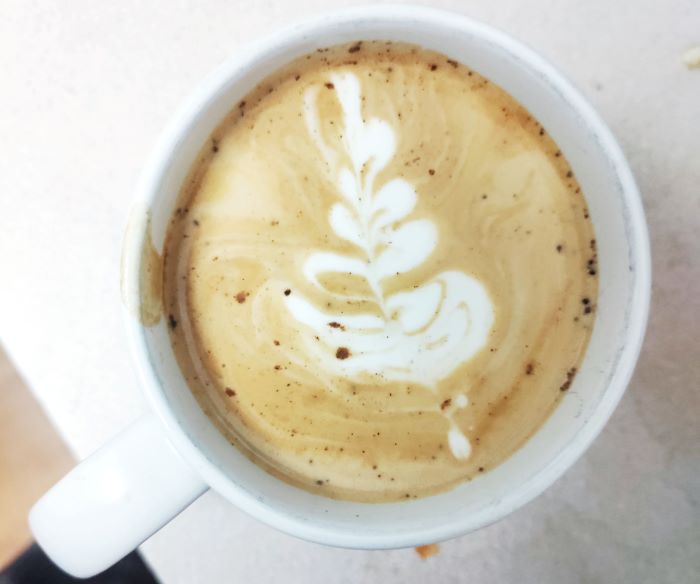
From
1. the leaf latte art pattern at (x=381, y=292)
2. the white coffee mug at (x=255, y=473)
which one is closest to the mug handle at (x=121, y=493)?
the white coffee mug at (x=255, y=473)

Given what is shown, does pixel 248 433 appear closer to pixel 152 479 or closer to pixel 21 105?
pixel 152 479

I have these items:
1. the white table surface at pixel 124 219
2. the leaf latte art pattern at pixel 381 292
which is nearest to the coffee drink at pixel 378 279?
the leaf latte art pattern at pixel 381 292

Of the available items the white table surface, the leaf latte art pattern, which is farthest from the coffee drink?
the white table surface

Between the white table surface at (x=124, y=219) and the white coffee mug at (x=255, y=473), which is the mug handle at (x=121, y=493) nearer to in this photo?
the white coffee mug at (x=255, y=473)

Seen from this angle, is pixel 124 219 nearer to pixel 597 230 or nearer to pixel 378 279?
pixel 378 279

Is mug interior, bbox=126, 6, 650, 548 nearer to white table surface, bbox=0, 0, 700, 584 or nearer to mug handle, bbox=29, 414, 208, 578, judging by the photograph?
mug handle, bbox=29, 414, 208, 578

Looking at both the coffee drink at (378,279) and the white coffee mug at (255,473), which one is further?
the coffee drink at (378,279)

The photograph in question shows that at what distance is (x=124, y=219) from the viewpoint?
2.26 feet

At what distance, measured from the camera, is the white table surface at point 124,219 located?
2.22 feet

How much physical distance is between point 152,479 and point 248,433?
12 cm

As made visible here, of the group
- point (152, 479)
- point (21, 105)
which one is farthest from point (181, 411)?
point (21, 105)

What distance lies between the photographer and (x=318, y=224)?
23.8 inches

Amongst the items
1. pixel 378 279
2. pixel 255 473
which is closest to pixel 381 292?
pixel 378 279

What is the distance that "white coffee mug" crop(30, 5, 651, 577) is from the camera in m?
0.50
